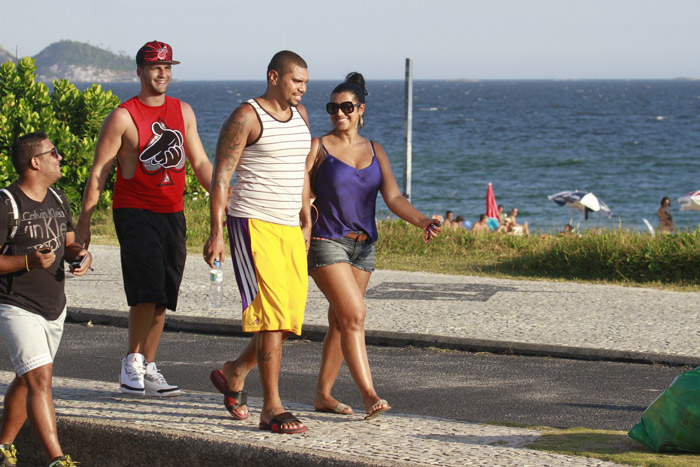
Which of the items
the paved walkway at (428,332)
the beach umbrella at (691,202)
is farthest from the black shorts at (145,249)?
the beach umbrella at (691,202)

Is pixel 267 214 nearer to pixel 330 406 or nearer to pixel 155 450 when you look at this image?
pixel 330 406

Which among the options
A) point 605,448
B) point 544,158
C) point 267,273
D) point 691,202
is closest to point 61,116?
point 267,273

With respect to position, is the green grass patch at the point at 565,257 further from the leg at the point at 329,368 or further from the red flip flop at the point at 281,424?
the red flip flop at the point at 281,424

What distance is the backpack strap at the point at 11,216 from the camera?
456 cm

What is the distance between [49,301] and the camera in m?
4.67

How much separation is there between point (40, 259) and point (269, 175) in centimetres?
119

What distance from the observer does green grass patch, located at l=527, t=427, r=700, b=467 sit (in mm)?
4266

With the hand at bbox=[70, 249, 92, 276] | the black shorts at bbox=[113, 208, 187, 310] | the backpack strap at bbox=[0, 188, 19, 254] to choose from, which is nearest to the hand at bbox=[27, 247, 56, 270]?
the backpack strap at bbox=[0, 188, 19, 254]

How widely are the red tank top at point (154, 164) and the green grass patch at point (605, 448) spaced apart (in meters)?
2.42

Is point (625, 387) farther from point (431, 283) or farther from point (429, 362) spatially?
point (431, 283)

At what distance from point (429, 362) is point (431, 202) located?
3645 centimetres

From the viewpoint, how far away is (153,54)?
5578 millimetres

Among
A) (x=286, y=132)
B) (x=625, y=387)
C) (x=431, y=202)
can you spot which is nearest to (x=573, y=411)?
(x=625, y=387)

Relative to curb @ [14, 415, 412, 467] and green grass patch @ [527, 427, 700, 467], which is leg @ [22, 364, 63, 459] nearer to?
curb @ [14, 415, 412, 467]
